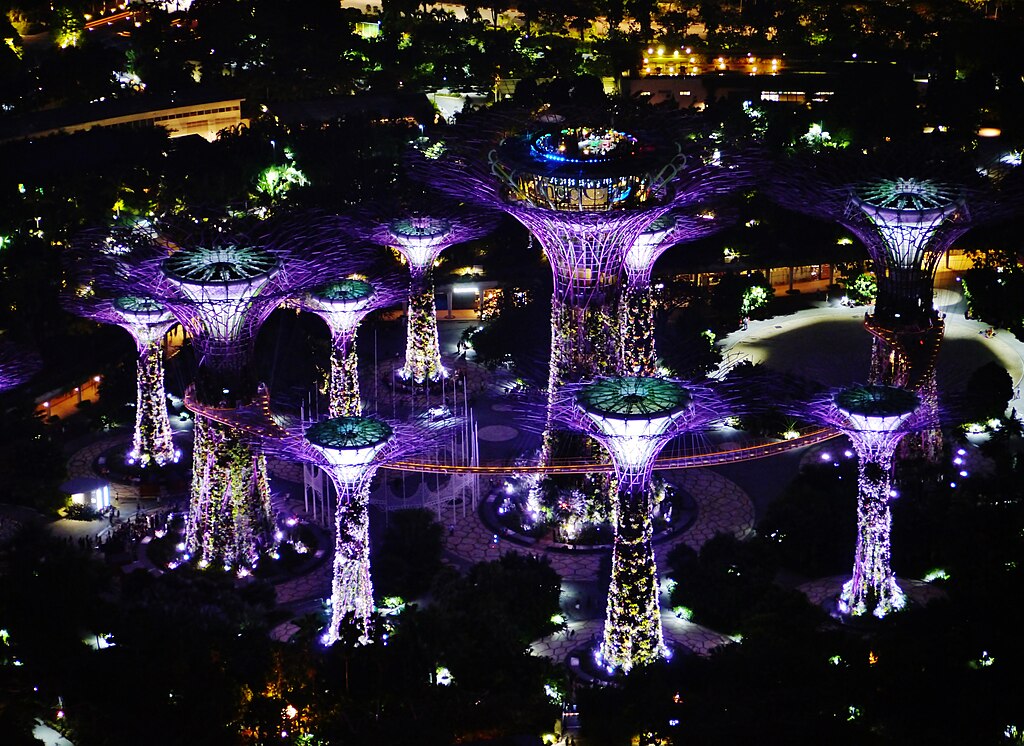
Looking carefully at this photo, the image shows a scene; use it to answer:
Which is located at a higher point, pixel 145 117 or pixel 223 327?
pixel 223 327

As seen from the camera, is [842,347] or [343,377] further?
[842,347]

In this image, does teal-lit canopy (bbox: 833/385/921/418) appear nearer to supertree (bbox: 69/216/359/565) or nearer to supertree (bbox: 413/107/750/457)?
supertree (bbox: 413/107/750/457)

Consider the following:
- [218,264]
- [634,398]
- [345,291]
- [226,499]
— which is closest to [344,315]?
[345,291]

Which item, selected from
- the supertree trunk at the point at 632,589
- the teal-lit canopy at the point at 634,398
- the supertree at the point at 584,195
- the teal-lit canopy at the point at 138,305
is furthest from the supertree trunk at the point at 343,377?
the supertree trunk at the point at 632,589

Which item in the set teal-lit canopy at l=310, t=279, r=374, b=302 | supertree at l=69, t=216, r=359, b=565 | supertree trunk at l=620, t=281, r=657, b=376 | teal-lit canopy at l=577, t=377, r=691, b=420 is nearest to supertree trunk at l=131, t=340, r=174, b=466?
supertree at l=69, t=216, r=359, b=565

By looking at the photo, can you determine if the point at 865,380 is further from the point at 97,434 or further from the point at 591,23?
the point at 591,23

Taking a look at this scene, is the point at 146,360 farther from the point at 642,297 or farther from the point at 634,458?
the point at 634,458
